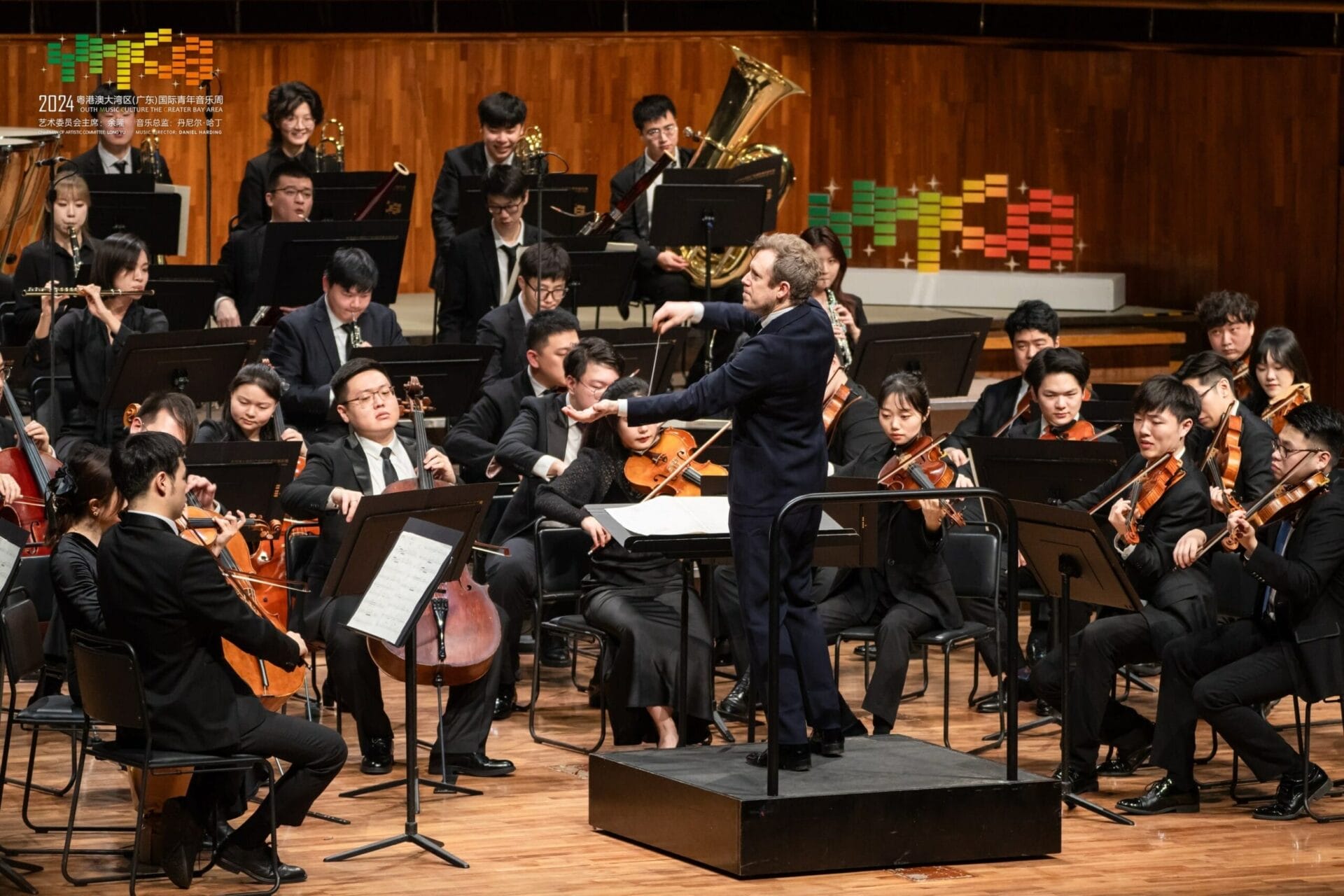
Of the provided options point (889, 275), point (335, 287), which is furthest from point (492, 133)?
point (889, 275)

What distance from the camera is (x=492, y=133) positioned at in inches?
335

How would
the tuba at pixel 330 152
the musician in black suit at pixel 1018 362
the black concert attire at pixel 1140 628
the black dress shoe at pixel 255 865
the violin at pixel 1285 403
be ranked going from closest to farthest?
1. the black dress shoe at pixel 255 865
2. the black concert attire at pixel 1140 628
3. the violin at pixel 1285 403
4. the musician in black suit at pixel 1018 362
5. the tuba at pixel 330 152

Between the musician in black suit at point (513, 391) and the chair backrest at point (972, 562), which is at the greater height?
the musician in black suit at point (513, 391)

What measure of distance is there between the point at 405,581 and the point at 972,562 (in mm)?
2176

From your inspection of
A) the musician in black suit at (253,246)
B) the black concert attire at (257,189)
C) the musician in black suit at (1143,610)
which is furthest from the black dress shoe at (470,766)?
the black concert attire at (257,189)

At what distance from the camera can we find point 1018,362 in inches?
283

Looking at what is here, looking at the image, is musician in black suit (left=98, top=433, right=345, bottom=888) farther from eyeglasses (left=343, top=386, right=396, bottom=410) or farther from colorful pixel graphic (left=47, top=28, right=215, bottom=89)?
colorful pixel graphic (left=47, top=28, right=215, bottom=89)

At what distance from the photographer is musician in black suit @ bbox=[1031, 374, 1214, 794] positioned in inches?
221

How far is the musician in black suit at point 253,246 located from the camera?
7910 millimetres

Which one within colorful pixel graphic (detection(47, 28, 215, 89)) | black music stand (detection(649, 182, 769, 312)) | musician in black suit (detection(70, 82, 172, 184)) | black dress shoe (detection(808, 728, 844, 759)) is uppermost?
colorful pixel graphic (detection(47, 28, 215, 89))

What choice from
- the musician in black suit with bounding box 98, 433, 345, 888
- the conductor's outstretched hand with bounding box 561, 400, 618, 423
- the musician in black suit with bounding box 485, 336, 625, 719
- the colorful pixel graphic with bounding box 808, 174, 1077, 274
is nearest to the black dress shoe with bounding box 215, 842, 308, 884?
the musician in black suit with bounding box 98, 433, 345, 888

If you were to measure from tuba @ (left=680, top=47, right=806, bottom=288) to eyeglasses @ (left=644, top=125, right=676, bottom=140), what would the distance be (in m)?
0.14

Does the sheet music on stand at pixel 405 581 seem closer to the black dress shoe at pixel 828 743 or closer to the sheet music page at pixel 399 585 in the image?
the sheet music page at pixel 399 585

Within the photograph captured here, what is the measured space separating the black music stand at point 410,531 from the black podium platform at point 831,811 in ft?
1.67
